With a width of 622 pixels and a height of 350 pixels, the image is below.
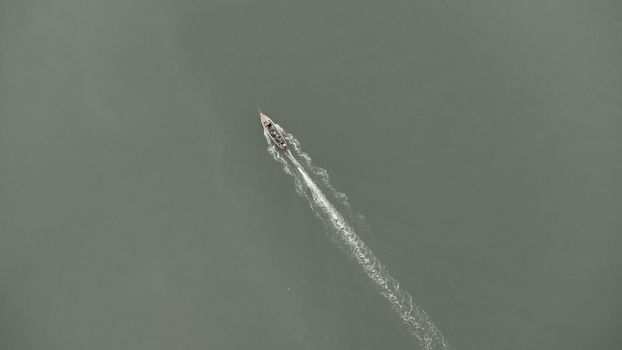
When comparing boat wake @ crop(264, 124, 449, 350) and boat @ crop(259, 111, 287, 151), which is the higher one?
boat @ crop(259, 111, 287, 151)

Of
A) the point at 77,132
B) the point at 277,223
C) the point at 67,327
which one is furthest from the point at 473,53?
the point at 67,327

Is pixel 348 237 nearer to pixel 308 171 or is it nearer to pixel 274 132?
pixel 308 171

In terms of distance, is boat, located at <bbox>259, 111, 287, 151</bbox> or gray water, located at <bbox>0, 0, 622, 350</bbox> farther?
boat, located at <bbox>259, 111, 287, 151</bbox>

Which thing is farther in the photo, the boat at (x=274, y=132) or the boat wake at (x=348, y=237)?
the boat at (x=274, y=132)

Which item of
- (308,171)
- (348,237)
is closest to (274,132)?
(308,171)
